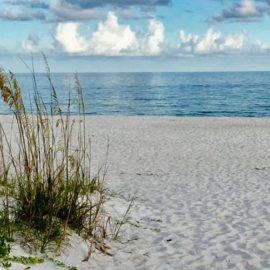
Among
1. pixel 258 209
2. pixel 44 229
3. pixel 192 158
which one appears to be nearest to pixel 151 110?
pixel 192 158

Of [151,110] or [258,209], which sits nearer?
[258,209]

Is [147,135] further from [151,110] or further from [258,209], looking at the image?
[151,110]

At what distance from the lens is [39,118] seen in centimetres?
617

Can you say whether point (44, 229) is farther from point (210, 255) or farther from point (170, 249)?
point (210, 255)

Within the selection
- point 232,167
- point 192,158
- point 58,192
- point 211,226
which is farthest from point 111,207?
A: point 192,158

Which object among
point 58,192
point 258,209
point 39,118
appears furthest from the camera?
point 258,209

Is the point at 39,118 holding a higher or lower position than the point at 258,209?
higher

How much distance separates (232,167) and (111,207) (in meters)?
7.28

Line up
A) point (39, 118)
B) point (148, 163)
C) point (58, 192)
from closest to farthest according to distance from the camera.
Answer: point (39, 118), point (58, 192), point (148, 163)

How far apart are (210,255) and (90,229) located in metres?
1.76

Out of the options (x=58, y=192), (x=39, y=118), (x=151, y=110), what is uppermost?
(x=39, y=118)

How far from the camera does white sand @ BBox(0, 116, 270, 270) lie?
6.80 metres

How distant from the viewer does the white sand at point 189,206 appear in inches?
268

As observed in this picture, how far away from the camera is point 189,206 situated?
32.6 ft
